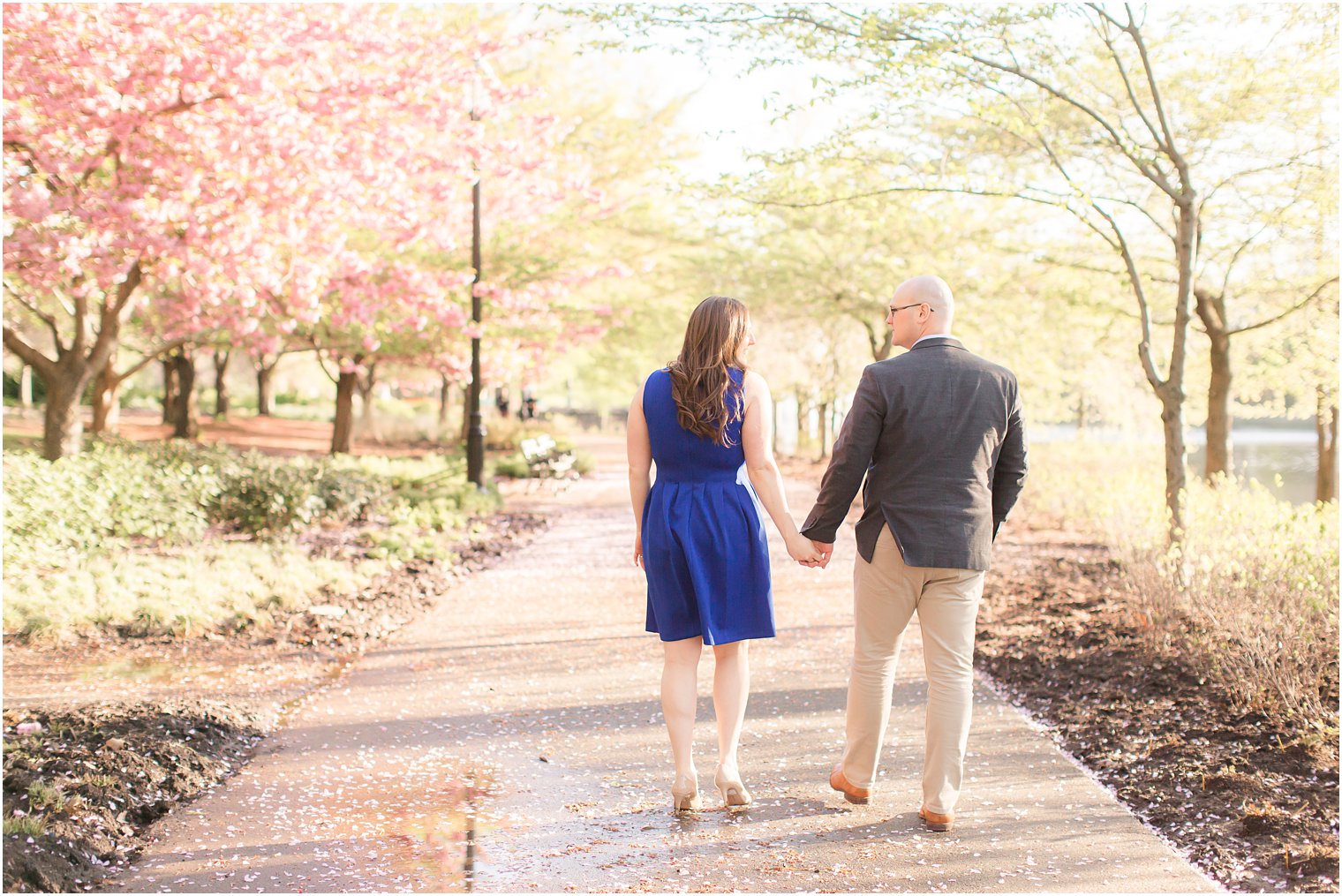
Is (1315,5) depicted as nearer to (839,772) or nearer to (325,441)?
(839,772)

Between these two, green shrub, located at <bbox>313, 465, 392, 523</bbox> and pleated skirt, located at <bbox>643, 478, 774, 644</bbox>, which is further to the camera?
green shrub, located at <bbox>313, 465, 392, 523</bbox>

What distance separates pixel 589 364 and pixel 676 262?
14988mm

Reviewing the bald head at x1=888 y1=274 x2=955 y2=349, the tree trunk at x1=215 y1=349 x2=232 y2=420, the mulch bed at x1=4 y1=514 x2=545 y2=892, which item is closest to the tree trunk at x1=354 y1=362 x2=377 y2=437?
the tree trunk at x1=215 y1=349 x2=232 y2=420

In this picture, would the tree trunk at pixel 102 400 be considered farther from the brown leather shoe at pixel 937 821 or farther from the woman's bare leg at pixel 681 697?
the brown leather shoe at pixel 937 821

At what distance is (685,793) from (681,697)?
358 mm

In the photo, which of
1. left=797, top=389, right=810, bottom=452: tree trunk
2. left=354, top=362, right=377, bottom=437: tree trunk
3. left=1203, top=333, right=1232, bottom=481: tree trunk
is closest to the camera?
left=1203, top=333, right=1232, bottom=481: tree trunk

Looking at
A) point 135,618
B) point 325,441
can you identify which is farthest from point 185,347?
point 135,618

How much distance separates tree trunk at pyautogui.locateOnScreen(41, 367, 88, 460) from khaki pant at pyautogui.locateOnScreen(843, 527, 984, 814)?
9798 millimetres

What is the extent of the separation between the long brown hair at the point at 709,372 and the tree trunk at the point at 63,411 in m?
9.30

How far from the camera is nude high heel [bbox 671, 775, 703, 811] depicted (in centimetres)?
418

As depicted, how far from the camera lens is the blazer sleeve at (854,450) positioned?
4.00m

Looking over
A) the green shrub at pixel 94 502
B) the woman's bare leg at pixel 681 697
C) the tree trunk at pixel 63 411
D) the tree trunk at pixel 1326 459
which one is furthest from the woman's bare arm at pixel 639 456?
the tree trunk at pixel 1326 459

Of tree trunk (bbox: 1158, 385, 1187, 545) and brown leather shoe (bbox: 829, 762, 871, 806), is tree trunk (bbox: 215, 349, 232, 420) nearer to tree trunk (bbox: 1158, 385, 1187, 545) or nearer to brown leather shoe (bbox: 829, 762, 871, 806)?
tree trunk (bbox: 1158, 385, 1187, 545)

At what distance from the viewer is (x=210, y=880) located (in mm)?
3533
